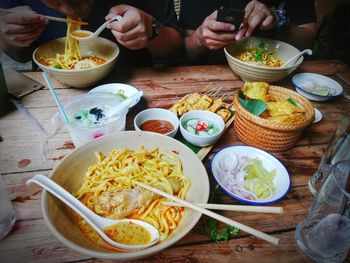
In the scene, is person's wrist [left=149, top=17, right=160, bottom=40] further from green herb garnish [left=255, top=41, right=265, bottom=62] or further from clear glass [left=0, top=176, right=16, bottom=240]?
clear glass [left=0, top=176, right=16, bottom=240]

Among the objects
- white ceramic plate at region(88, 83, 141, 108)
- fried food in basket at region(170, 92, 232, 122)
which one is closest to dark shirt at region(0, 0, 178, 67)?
white ceramic plate at region(88, 83, 141, 108)

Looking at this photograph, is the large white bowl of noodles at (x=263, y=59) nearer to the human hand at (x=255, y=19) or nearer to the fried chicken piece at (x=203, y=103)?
the human hand at (x=255, y=19)

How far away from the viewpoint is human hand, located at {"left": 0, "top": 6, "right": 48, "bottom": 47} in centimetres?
174

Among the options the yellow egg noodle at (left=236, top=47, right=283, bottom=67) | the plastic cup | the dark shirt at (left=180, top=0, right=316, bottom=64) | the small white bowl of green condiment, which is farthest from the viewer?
the dark shirt at (left=180, top=0, right=316, bottom=64)

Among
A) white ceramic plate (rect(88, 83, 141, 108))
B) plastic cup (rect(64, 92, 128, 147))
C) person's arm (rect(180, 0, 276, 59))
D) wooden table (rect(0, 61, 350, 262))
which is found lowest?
wooden table (rect(0, 61, 350, 262))

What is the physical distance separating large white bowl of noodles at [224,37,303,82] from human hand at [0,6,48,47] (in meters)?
1.30

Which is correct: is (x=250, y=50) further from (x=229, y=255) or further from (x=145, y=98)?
(x=229, y=255)

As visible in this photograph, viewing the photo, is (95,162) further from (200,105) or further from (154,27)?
(154,27)

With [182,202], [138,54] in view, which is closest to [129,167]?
[182,202]

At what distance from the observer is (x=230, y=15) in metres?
1.89

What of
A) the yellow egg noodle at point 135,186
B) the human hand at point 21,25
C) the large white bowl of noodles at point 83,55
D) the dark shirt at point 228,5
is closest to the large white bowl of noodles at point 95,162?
the yellow egg noodle at point 135,186

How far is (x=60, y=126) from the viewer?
1.59 meters

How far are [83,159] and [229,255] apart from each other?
0.72 meters

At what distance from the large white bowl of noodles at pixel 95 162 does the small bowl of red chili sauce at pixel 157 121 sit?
196 millimetres
